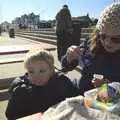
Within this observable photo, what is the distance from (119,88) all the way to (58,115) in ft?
1.44

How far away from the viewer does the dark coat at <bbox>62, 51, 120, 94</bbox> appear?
2.86m

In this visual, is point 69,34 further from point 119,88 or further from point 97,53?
point 119,88

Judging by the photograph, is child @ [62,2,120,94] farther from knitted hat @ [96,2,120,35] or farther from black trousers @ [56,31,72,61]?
black trousers @ [56,31,72,61]

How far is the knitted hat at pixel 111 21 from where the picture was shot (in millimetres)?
2770

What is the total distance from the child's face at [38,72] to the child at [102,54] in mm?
314

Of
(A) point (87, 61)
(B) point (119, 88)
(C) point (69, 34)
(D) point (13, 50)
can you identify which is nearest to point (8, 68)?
(C) point (69, 34)

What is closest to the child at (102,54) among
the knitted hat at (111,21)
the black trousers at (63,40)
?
the knitted hat at (111,21)

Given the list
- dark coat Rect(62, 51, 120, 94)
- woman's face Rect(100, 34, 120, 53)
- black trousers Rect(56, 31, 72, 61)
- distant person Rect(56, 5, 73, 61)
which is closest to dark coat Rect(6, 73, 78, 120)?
dark coat Rect(62, 51, 120, 94)

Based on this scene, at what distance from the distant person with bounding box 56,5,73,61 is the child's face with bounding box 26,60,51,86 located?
24.8 feet

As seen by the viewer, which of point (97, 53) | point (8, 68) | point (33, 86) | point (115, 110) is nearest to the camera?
point (115, 110)

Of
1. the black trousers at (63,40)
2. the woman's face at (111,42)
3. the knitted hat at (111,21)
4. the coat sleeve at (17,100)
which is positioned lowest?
the black trousers at (63,40)

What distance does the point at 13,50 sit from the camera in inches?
291

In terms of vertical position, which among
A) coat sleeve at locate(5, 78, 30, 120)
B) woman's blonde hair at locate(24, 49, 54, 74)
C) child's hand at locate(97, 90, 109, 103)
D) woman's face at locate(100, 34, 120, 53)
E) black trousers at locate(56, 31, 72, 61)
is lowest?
black trousers at locate(56, 31, 72, 61)

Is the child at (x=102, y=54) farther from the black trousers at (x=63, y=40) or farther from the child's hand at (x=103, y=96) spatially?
the black trousers at (x=63, y=40)
